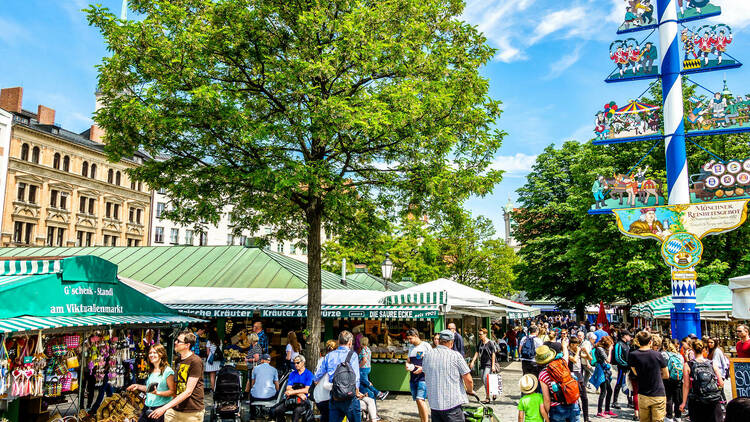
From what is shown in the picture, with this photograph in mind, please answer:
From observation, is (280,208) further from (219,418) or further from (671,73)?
(671,73)

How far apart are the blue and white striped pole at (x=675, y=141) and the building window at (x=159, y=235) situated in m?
56.2

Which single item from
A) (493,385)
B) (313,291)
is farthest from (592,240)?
(313,291)

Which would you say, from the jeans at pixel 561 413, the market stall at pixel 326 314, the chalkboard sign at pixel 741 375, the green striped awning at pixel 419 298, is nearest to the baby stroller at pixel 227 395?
the market stall at pixel 326 314

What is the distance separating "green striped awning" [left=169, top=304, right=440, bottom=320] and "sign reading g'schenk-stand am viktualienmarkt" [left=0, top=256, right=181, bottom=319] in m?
6.10

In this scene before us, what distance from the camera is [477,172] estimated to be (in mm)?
14188

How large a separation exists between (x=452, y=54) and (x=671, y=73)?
7169 mm

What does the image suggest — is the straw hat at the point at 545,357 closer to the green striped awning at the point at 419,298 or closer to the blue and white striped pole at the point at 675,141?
the green striped awning at the point at 419,298

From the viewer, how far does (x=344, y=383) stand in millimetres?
8305

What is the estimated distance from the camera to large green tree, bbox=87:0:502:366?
38.8 ft

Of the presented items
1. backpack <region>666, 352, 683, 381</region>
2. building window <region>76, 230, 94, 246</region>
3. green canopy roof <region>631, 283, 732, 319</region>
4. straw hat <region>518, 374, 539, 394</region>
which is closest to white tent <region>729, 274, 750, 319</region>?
backpack <region>666, 352, 683, 381</region>

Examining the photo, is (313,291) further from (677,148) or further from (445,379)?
(677,148)

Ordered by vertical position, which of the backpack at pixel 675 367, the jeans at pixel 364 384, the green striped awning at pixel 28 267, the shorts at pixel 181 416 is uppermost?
the green striped awning at pixel 28 267

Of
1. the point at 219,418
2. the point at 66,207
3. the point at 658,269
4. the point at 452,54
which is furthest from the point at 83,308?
the point at 66,207

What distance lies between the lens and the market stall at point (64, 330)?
341 inches
